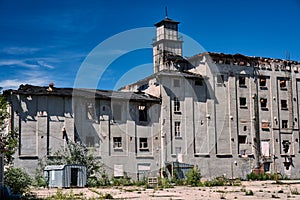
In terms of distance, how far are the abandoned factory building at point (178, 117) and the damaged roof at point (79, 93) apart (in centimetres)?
10

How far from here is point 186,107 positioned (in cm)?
4953

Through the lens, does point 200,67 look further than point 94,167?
Yes

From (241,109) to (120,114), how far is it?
45.0 ft

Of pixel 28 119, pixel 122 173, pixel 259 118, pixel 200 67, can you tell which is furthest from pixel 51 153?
pixel 259 118

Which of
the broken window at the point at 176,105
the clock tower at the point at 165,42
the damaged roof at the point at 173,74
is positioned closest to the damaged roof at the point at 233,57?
the damaged roof at the point at 173,74

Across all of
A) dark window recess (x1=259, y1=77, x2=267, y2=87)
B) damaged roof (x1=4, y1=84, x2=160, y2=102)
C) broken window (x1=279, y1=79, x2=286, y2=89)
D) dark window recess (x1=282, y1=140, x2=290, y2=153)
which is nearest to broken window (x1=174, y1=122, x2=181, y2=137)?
damaged roof (x1=4, y1=84, x2=160, y2=102)

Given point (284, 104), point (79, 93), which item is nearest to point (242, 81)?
point (284, 104)

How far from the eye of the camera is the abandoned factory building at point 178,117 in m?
43.5

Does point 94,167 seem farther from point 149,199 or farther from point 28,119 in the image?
point 149,199

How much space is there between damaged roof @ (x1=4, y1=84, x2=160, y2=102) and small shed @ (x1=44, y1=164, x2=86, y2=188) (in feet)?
23.2

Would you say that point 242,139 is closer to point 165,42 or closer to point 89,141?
point 165,42

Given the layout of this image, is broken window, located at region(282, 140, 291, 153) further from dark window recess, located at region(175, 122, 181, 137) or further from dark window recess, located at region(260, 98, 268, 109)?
dark window recess, located at region(175, 122, 181, 137)

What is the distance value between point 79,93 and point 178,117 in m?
10.4

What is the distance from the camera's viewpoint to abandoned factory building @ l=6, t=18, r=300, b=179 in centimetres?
4350
